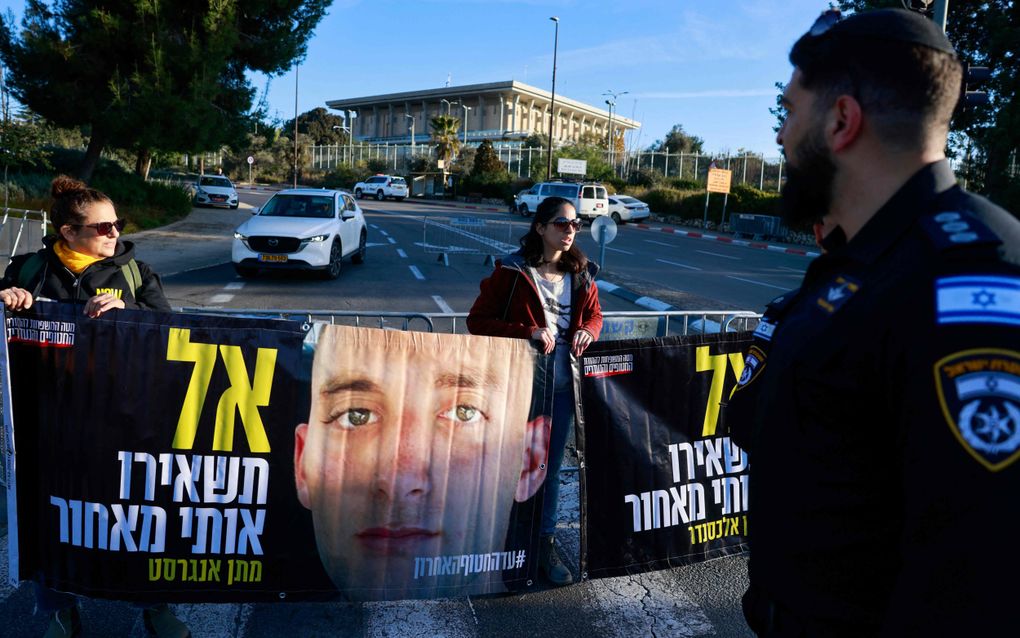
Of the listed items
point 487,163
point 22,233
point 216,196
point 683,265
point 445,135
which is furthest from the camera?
point 445,135

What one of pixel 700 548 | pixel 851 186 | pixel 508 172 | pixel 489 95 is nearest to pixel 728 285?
pixel 700 548

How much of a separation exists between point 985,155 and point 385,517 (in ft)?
90.6

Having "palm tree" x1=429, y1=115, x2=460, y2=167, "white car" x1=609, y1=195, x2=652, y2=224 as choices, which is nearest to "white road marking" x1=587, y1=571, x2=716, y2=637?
"white car" x1=609, y1=195, x2=652, y2=224

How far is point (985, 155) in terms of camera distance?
2497 centimetres

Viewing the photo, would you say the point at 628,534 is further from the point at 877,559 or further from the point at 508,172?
the point at 508,172

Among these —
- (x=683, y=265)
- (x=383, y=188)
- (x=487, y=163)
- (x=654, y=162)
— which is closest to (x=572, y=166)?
(x=654, y=162)

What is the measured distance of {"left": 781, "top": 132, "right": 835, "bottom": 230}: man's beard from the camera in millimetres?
1365

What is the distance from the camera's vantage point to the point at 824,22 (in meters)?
1.46

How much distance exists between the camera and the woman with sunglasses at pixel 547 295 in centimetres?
377

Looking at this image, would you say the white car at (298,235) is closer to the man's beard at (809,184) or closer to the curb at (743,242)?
the man's beard at (809,184)

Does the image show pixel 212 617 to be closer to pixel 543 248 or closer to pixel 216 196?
pixel 543 248

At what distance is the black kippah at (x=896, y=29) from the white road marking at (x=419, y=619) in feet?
9.05

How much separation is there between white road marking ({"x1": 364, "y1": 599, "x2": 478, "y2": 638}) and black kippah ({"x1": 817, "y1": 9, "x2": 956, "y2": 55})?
9.05 ft

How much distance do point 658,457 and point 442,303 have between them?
8.76 meters
